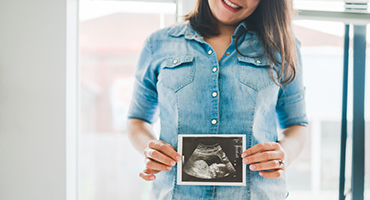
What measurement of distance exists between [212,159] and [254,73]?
0.31m

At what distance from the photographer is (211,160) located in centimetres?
81

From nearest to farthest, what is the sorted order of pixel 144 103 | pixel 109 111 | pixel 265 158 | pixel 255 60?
pixel 265 158 < pixel 255 60 < pixel 144 103 < pixel 109 111

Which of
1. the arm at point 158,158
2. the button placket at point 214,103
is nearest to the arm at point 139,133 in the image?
the arm at point 158,158

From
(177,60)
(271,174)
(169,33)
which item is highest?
(169,33)

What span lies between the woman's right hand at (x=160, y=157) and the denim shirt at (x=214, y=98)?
0.23ft

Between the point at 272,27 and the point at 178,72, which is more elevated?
the point at 272,27

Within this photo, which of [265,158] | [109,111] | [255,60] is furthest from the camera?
[109,111]

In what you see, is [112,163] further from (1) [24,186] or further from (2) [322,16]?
(2) [322,16]

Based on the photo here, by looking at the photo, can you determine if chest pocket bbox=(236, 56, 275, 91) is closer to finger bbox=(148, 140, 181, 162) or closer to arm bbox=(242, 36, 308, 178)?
arm bbox=(242, 36, 308, 178)

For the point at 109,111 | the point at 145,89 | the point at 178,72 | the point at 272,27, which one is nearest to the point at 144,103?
the point at 145,89

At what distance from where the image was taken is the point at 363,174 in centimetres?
150

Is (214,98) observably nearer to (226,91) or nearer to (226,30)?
(226,91)

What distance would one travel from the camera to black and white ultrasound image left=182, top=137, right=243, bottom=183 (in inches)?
31.7

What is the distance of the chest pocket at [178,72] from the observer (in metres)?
0.89
